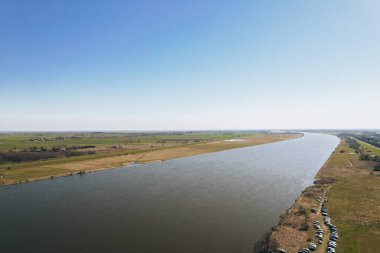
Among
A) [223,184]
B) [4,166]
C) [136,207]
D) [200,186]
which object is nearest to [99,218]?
[136,207]

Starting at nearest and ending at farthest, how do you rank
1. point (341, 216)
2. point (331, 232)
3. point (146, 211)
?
point (331, 232)
point (341, 216)
point (146, 211)

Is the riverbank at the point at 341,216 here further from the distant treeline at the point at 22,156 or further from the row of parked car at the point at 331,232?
the distant treeline at the point at 22,156

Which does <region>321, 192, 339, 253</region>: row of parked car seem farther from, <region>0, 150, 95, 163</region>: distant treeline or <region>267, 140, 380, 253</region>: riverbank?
<region>0, 150, 95, 163</region>: distant treeline

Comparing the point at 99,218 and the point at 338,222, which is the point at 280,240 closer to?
the point at 338,222

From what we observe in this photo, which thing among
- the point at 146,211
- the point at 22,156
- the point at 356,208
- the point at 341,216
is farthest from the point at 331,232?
the point at 22,156

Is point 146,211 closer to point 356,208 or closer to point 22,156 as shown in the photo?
point 356,208

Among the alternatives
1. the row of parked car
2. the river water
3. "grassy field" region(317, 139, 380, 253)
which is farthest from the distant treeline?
the row of parked car
